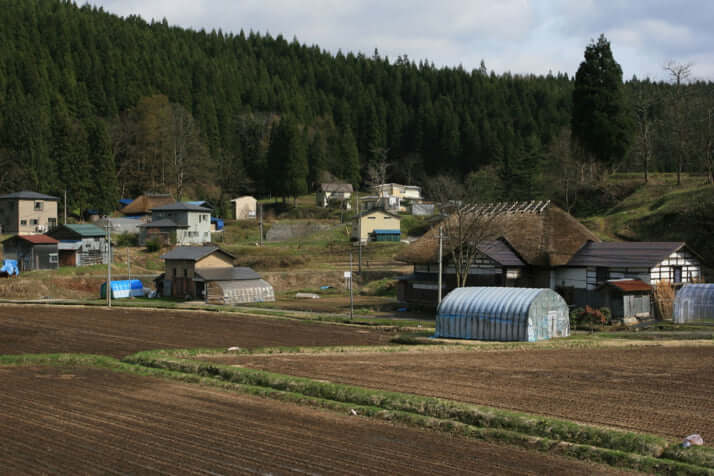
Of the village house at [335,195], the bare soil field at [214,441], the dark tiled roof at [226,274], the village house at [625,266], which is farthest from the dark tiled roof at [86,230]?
the bare soil field at [214,441]

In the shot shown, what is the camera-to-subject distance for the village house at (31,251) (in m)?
58.0

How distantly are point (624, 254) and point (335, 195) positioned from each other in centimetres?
5973

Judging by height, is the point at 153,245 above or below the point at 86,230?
below

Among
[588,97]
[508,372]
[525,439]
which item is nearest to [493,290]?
[508,372]

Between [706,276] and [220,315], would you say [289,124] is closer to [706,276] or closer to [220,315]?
[220,315]

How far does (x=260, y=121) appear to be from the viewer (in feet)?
389

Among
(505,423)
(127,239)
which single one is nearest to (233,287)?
(127,239)

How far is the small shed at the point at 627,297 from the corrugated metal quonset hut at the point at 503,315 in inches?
254

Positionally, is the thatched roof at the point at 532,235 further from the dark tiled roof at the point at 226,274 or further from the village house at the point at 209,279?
the dark tiled roof at the point at 226,274

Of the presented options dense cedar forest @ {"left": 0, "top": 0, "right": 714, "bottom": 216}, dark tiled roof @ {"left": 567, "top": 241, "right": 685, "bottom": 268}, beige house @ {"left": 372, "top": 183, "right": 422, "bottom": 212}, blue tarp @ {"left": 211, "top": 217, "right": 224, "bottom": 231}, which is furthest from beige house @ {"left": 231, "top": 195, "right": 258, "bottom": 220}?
dark tiled roof @ {"left": 567, "top": 241, "right": 685, "bottom": 268}

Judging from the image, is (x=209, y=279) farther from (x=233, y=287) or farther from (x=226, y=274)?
(x=233, y=287)

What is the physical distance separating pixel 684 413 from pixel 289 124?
85.2m

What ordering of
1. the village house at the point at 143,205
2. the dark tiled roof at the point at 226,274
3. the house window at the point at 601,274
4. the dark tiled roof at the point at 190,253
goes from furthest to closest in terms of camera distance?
the village house at the point at 143,205
the dark tiled roof at the point at 190,253
the dark tiled roof at the point at 226,274
the house window at the point at 601,274

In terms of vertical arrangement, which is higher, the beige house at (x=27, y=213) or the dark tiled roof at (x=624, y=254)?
the beige house at (x=27, y=213)
